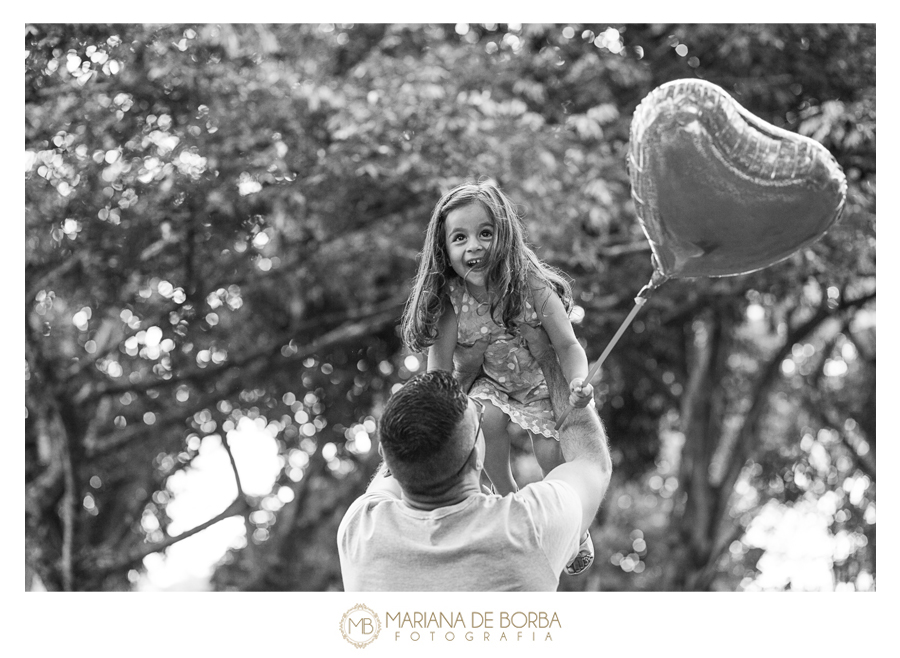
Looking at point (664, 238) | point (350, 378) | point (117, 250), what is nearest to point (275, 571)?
point (350, 378)

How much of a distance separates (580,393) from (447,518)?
1.42 ft

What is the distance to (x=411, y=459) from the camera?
2.35 metres

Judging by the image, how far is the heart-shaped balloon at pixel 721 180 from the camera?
272cm

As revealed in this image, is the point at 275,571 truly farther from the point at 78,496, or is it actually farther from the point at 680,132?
the point at 680,132

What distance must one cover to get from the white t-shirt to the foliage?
162 inches

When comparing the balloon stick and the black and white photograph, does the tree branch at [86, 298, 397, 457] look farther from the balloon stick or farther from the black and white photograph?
the balloon stick

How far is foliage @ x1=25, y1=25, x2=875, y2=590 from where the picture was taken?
21.3 ft

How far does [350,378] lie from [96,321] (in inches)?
73.8
